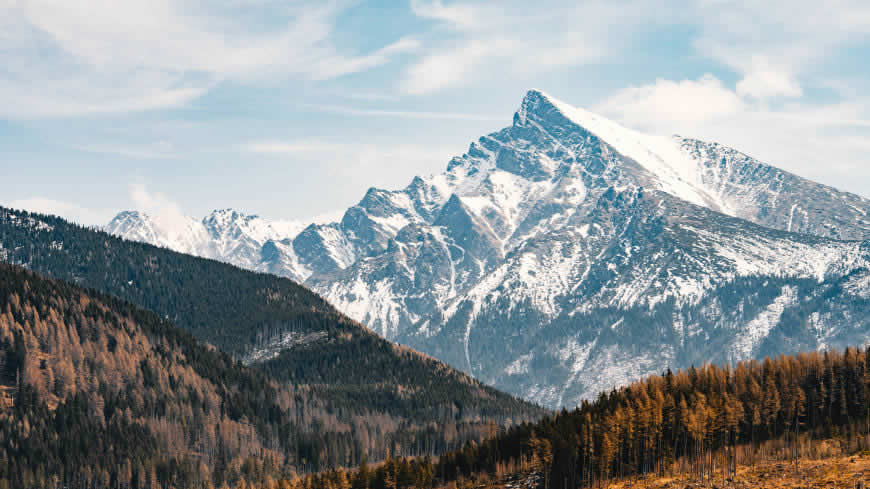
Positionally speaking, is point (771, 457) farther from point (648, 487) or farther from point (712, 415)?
point (648, 487)

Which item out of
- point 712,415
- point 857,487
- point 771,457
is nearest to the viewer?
→ point 857,487

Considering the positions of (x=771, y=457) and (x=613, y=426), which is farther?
(x=613, y=426)

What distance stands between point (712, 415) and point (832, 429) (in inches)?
1075

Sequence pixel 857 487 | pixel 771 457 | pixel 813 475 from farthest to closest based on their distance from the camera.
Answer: pixel 771 457 < pixel 813 475 < pixel 857 487

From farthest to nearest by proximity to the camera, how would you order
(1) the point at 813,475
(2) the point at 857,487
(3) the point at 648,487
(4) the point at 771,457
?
(4) the point at 771,457 → (3) the point at 648,487 → (1) the point at 813,475 → (2) the point at 857,487

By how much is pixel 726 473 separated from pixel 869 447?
94.6ft

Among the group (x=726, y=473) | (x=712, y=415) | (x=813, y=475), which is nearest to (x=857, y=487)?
(x=813, y=475)

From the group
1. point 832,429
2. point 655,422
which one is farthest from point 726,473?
point 832,429

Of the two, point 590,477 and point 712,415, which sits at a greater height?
point 712,415

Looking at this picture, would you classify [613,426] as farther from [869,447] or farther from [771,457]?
[869,447]

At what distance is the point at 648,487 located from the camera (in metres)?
172

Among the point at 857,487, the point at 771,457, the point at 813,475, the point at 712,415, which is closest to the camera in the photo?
the point at 857,487

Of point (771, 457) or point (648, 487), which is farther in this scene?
point (771, 457)

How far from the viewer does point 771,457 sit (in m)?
184
